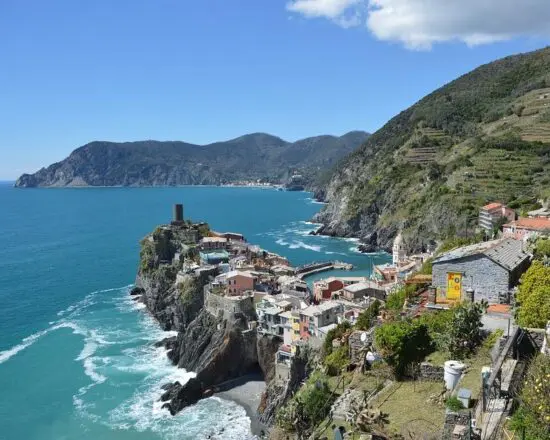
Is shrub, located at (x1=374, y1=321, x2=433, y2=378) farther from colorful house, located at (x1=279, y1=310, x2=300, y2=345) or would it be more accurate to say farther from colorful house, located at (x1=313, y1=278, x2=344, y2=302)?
colorful house, located at (x1=313, y1=278, x2=344, y2=302)

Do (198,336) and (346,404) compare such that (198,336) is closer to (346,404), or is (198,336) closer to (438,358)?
(346,404)

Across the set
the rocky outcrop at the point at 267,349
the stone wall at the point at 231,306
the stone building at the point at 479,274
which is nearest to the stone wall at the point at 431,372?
the stone building at the point at 479,274

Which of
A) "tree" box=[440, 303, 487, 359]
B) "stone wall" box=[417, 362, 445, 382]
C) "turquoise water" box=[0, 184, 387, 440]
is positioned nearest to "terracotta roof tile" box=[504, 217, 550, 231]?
"turquoise water" box=[0, 184, 387, 440]

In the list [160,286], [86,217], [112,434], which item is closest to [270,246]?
[160,286]

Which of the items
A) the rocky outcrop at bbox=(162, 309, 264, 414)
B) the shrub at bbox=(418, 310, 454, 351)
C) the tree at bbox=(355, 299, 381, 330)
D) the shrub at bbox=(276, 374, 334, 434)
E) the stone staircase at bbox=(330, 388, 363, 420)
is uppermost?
the shrub at bbox=(418, 310, 454, 351)

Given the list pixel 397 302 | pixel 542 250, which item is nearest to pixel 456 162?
pixel 542 250
